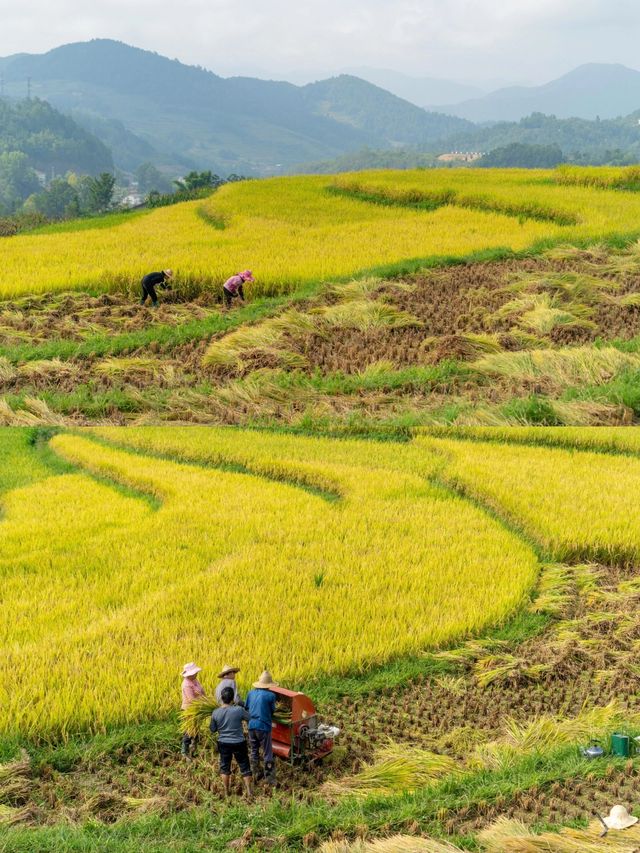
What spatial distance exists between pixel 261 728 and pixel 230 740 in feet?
0.54

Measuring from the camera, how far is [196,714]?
4.28 m

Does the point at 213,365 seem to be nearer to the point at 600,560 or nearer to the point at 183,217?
the point at 600,560

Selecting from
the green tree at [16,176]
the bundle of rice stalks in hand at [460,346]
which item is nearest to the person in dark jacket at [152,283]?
the bundle of rice stalks in hand at [460,346]

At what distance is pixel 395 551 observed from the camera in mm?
6355

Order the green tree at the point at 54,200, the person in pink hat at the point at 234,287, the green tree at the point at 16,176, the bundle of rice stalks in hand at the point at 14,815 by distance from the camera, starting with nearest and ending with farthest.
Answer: the bundle of rice stalks in hand at the point at 14,815
the person in pink hat at the point at 234,287
the green tree at the point at 54,200
the green tree at the point at 16,176

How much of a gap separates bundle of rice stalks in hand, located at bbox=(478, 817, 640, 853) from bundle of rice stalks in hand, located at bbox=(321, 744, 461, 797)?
0.50m

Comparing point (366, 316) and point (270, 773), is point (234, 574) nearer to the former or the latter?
point (270, 773)

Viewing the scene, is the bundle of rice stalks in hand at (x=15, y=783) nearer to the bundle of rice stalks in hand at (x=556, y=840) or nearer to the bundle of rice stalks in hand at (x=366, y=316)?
the bundle of rice stalks in hand at (x=556, y=840)

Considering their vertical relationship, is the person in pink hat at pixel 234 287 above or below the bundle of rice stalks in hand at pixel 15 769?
above

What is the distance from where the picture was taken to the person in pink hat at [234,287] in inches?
396

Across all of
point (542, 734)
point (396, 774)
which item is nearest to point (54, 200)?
point (542, 734)

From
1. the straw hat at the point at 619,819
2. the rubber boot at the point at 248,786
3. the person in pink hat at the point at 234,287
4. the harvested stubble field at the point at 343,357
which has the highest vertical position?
the person in pink hat at the point at 234,287

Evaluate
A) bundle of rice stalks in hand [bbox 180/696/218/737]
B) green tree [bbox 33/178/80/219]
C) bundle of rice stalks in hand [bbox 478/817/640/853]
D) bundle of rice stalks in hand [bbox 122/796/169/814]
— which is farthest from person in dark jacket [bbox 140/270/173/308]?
green tree [bbox 33/178/80/219]

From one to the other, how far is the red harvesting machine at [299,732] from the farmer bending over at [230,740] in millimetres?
184
